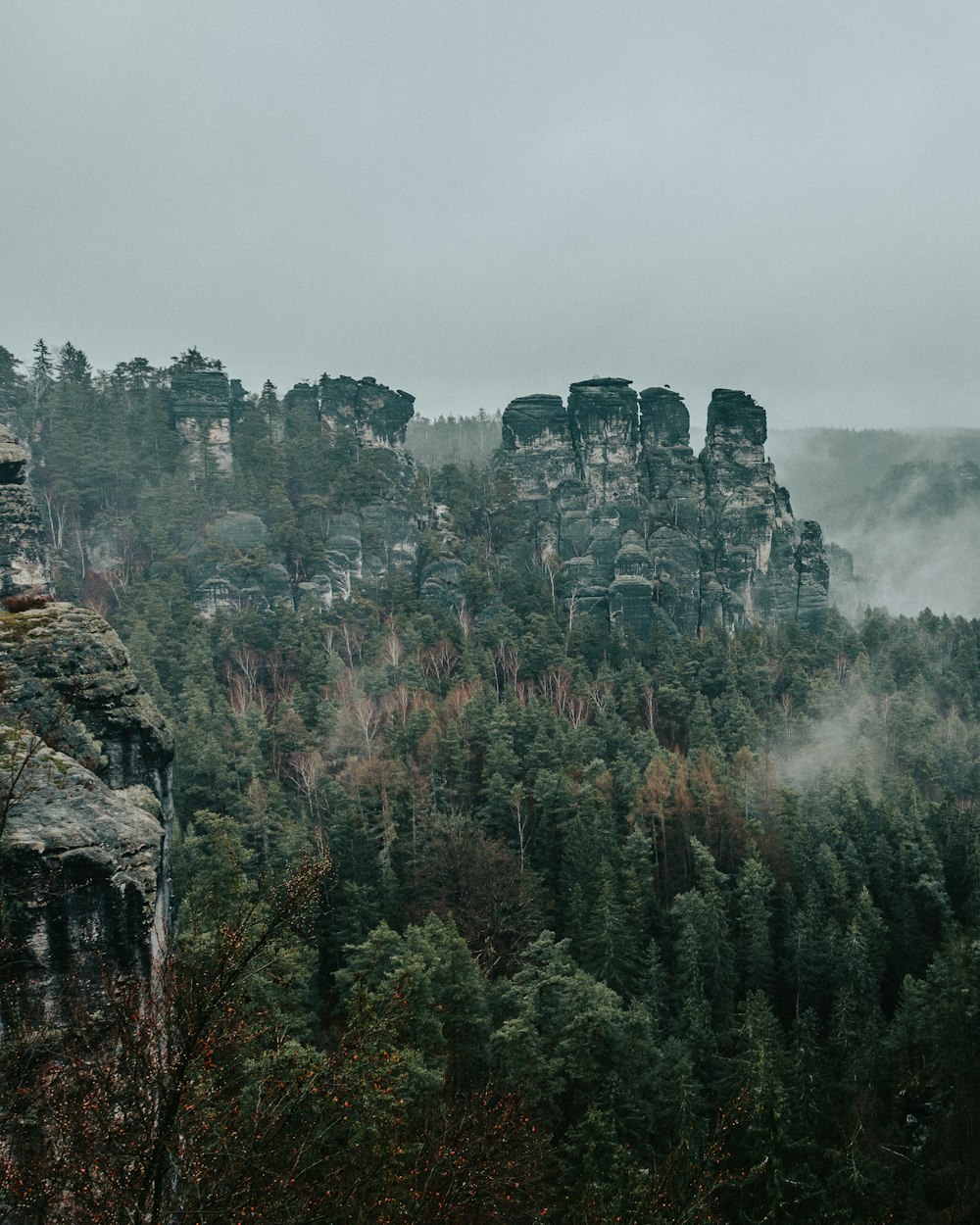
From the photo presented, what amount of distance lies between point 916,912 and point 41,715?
40.4 meters

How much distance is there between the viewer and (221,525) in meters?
76.6

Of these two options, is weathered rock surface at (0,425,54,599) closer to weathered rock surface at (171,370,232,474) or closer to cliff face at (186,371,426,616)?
cliff face at (186,371,426,616)

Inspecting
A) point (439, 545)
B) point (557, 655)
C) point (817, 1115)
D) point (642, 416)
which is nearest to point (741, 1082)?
point (817, 1115)

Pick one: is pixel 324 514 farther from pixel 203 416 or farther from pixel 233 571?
pixel 203 416

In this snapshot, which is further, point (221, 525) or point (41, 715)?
point (221, 525)

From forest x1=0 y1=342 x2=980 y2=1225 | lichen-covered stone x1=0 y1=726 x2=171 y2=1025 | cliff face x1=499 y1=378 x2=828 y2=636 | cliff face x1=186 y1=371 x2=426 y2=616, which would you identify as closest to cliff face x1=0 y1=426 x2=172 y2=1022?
lichen-covered stone x1=0 y1=726 x2=171 y2=1025

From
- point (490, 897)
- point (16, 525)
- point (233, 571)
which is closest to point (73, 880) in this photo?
point (490, 897)

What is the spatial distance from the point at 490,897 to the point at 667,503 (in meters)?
58.5

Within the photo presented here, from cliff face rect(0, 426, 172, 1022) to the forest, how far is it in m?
1.44

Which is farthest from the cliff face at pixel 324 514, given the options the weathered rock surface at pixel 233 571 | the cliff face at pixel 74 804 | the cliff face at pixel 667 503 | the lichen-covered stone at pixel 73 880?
the lichen-covered stone at pixel 73 880

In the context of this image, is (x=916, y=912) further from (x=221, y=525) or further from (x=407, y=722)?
(x=221, y=525)

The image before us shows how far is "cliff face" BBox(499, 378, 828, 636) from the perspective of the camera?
83312 mm

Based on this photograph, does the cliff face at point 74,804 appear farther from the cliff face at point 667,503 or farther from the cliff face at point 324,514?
the cliff face at point 667,503

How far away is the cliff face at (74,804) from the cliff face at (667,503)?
6374cm
